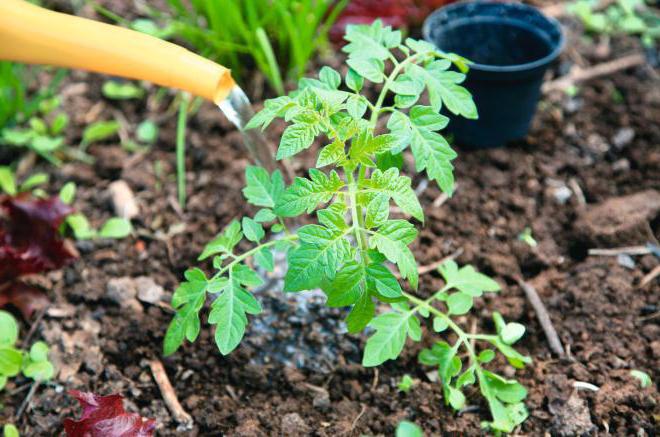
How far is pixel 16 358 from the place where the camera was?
1606 mm

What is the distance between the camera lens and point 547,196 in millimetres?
2047

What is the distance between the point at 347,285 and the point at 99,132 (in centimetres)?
140

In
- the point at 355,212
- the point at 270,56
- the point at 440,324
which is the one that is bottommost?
the point at 440,324

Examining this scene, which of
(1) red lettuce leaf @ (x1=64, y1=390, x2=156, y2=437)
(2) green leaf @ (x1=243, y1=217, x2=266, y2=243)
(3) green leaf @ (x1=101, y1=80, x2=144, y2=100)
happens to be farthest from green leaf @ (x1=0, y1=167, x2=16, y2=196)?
(2) green leaf @ (x1=243, y1=217, x2=266, y2=243)

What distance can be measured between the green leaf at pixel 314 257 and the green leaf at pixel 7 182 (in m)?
1.28

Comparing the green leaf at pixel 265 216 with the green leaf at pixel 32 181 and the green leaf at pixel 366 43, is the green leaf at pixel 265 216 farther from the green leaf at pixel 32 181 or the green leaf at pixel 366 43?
the green leaf at pixel 32 181

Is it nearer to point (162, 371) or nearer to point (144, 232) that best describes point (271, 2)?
point (144, 232)

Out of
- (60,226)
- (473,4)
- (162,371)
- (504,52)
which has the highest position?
(473,4)

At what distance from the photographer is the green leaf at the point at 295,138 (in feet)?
4.10

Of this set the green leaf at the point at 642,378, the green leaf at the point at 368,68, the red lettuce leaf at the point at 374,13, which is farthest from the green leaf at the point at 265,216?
the red lettuce leaf at the point at 374,13

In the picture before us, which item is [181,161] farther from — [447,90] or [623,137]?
[623,137]

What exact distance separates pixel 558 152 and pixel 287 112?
1.23m

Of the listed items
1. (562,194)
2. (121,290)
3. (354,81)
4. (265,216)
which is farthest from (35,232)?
(562,194)

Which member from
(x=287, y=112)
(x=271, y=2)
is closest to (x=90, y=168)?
(x=271, y=2)
